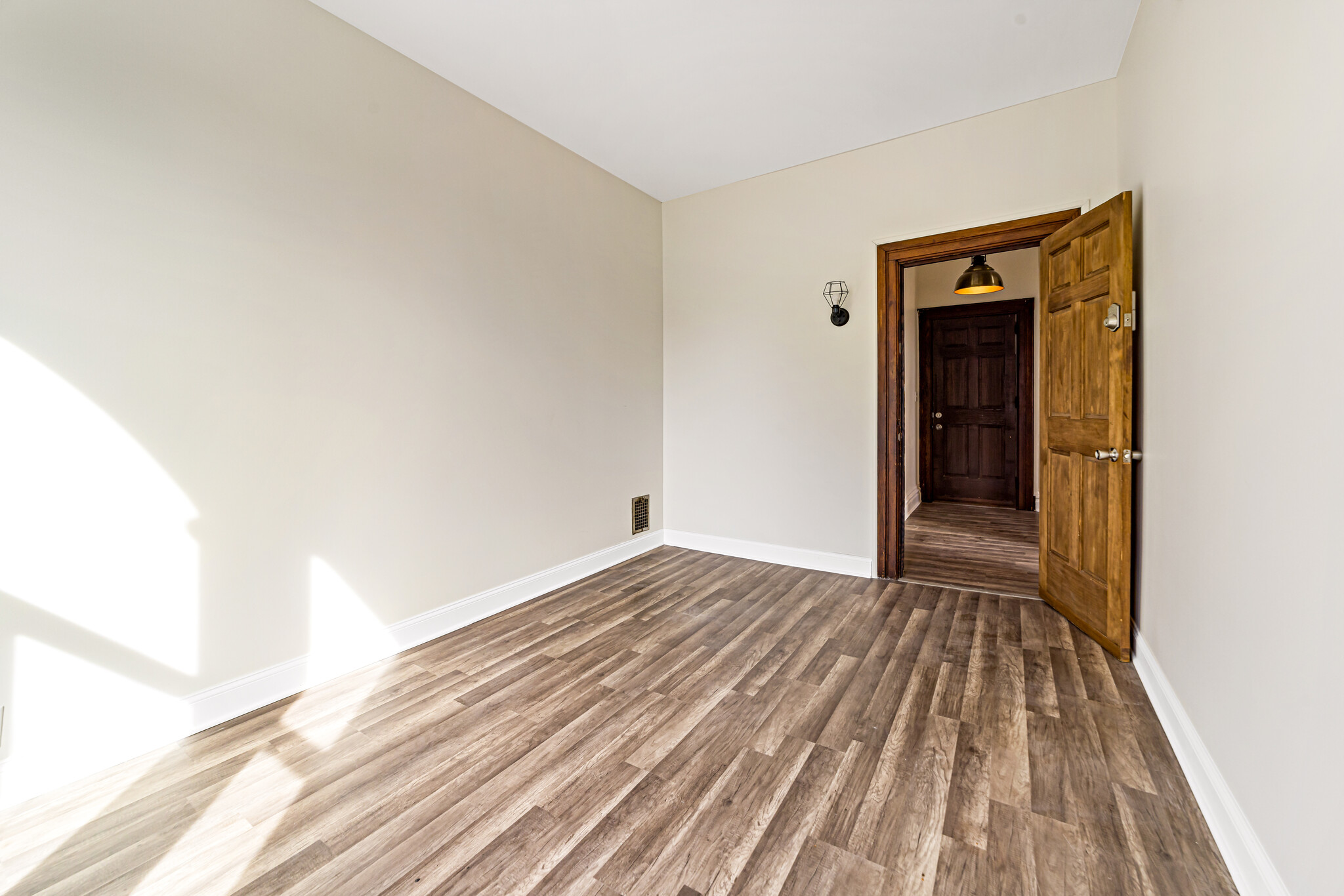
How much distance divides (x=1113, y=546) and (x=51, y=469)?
4.13 m

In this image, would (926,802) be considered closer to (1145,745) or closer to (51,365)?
(1145,745)

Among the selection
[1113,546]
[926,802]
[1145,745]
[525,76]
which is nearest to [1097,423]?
[1113,546]

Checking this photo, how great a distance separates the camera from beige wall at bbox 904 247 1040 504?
19.8ft

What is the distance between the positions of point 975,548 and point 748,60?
3923 mm

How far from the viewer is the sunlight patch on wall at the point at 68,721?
177cm

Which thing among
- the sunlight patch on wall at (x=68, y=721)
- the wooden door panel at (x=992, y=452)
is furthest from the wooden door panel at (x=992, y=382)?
the sunlight patch on wall at (x=68, y=721)

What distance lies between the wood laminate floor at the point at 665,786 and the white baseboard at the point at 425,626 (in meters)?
0.08

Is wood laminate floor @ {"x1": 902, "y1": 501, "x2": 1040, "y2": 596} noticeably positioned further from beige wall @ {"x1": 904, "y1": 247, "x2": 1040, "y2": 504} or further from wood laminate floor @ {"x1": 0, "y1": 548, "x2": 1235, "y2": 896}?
wood laminate floor @ {"x1": 0, "y1": 548, "x2": 1235, "y2": 896}

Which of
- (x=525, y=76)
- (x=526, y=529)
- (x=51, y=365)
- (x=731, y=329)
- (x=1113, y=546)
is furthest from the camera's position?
(x=731, y=329)

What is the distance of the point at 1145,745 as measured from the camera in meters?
1.96

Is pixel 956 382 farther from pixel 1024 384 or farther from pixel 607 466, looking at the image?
pixel 607 466

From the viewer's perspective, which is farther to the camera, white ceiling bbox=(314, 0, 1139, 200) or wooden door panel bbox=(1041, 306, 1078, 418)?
wooden door panel bbox=(1041, 306, 1078, 418)

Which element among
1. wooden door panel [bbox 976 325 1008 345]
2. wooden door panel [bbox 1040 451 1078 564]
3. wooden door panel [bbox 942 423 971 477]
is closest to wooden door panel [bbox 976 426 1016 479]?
wooden door panel [bbox 942 423 971 477]

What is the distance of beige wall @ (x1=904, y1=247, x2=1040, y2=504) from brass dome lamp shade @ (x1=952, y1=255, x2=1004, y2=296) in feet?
2.11
